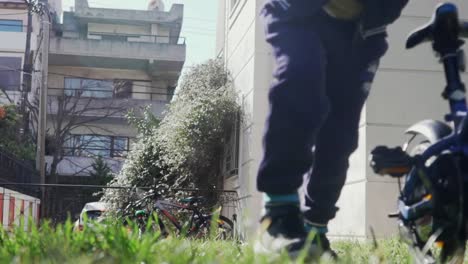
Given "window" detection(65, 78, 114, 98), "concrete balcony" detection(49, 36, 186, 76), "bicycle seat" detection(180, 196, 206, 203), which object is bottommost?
"bicycle seat" detection(180, 196, 206, 203)

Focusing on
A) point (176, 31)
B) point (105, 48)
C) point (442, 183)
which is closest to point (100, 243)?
point (442, 183)

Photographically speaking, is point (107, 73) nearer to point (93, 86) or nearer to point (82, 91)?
point (93, 86)

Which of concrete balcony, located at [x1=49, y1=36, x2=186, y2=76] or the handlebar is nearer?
the handlebar

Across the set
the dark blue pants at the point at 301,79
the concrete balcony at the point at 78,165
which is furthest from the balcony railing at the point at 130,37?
the dark blue pants at the point at 301,79

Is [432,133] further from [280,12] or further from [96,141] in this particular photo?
[96,141]

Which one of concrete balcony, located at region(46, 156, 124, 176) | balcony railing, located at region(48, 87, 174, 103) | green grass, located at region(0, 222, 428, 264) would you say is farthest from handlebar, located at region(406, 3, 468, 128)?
balcony railing, located at region(48, 87, 174, 103)

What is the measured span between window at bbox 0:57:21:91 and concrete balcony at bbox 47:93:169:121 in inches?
59.8

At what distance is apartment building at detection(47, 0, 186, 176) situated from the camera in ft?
84.4

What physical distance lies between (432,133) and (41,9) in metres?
21.5

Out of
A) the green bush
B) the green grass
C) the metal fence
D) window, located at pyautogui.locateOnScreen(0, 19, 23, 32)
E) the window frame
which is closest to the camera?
the green grass

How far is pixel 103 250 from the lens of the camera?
1432 mm

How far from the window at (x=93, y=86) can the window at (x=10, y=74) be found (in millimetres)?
2046

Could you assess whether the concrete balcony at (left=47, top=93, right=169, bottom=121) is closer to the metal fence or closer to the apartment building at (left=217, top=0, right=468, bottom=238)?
the metal fence

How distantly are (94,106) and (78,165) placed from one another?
94.0 inches
